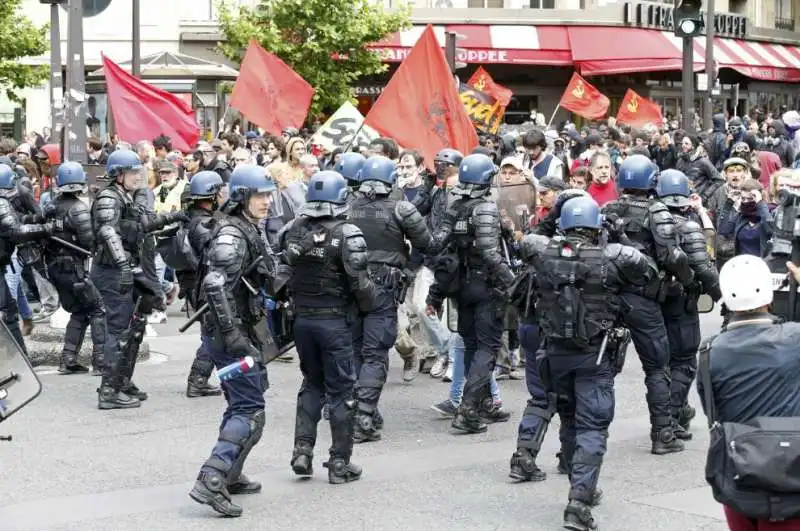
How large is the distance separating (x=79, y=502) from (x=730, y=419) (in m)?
3.90

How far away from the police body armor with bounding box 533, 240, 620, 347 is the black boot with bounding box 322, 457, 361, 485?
4.96ft

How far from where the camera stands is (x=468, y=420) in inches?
396

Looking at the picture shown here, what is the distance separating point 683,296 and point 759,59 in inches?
1517

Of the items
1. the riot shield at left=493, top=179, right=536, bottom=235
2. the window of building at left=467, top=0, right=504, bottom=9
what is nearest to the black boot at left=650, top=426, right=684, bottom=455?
the riot shield at left=493, top=179, right=536, bottom=235

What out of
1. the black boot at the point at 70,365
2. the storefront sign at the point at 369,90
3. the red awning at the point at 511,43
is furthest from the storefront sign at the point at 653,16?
the black boot at the point at 70,365

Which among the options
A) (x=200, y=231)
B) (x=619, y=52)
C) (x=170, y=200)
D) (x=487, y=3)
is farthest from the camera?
(x=487, y=3)

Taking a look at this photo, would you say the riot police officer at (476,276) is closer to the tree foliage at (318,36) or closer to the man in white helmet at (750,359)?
the man in white helmet at (750,359)

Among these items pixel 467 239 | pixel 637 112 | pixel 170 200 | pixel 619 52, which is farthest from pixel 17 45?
pixel 467 239

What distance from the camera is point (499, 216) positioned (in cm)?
989

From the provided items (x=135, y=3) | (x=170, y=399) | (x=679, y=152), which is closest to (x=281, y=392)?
(x=170, y=399)

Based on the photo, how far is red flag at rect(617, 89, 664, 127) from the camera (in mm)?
28031

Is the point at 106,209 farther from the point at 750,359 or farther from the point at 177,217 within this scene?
the point at 750,359

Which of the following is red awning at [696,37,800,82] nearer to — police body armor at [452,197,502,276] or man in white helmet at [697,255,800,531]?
police body armor at [452,197,502,276]

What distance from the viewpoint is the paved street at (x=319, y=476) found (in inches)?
309
